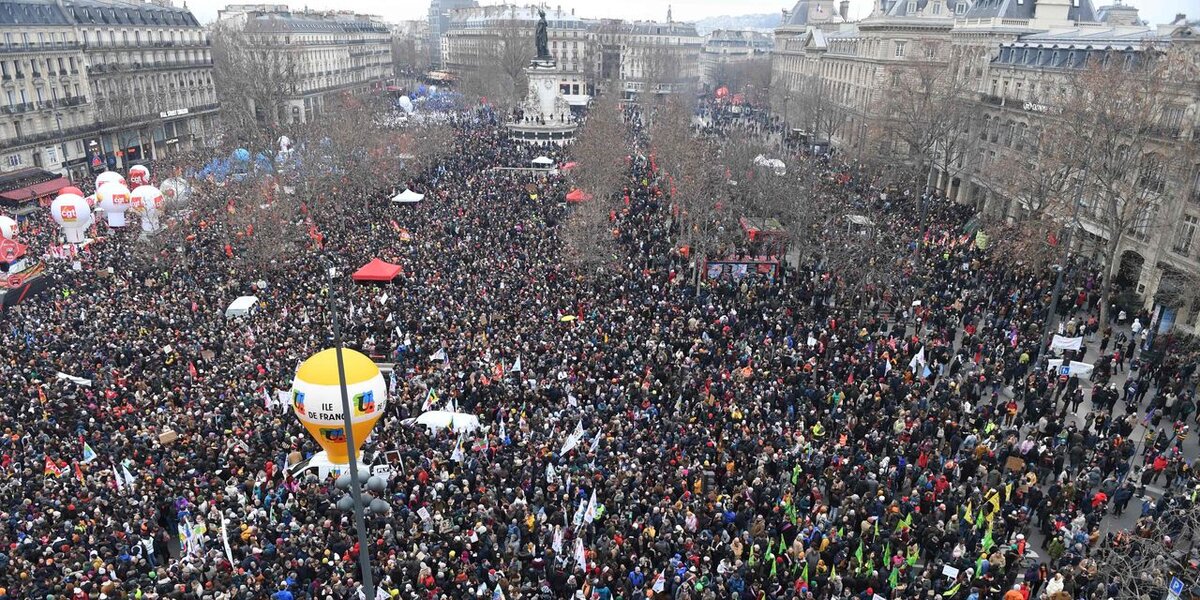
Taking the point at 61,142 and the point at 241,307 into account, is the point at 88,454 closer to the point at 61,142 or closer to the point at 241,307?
the point at 241,307

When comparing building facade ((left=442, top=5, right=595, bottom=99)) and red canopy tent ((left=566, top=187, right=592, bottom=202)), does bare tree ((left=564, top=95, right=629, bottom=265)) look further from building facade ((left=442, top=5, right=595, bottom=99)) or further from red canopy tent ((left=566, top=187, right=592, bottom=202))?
building facade ((left=442, top=5, right=595, bottom=99))

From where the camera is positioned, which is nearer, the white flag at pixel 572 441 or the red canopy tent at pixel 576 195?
the white flag at pixel 572 441

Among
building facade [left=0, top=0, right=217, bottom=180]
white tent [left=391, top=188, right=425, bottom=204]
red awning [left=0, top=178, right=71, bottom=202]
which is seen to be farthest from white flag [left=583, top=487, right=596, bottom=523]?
building facade [left=0, top=0, right=217, bottom=180]

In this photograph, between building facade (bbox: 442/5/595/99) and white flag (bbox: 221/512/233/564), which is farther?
building facade (bbox: 442/5/595/99)

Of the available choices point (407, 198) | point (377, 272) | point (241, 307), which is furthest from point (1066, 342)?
point (407, 198)

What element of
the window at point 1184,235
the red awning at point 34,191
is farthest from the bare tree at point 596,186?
the red awning at point 34,191

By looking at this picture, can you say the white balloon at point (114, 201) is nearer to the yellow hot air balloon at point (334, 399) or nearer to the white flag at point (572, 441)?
the yellow hot air balloon at point (334, 399)
